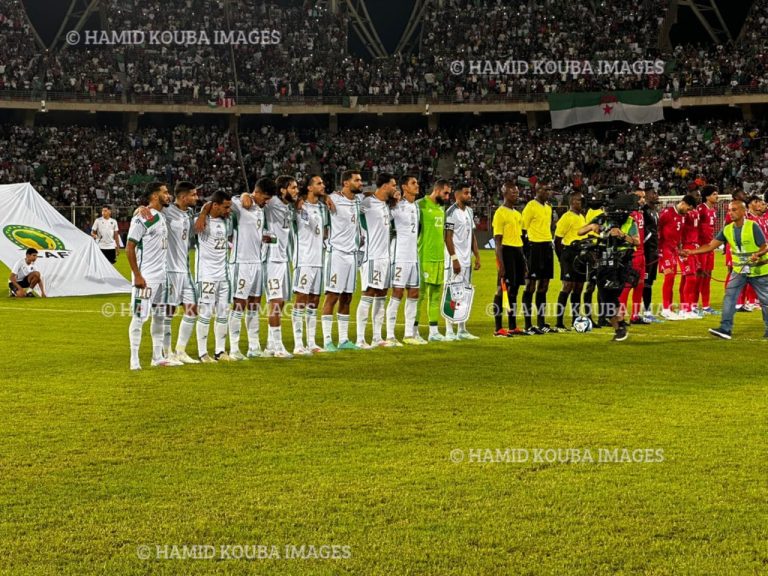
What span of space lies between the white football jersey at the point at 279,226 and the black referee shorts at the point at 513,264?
138 inches

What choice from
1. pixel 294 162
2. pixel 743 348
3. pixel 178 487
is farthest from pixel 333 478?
pixel 294 162

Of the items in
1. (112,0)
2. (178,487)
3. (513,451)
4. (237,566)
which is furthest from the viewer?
(112,0)

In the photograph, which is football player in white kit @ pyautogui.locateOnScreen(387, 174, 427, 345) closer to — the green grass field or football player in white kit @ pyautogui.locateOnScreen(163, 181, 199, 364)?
the green grass field

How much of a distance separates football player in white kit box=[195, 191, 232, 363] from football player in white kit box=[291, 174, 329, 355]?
1064 mm

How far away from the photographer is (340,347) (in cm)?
1339

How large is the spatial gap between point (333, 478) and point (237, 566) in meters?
1.66

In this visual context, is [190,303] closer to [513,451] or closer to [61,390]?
[61,390]

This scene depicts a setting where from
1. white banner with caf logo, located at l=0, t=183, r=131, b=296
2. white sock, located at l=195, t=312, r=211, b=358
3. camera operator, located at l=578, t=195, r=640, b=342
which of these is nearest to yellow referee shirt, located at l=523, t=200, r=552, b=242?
camera operator, located at l=578, t=195, r=640, b=342

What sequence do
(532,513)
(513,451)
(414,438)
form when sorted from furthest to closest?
(414,438) → (513,451) → (532,513)

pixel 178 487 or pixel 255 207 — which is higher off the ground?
pixel 255 207

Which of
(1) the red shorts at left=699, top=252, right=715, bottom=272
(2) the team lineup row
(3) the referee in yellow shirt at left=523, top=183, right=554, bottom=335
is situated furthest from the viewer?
(1) the red shorts at left=699, top=252, right=715, bottom=272

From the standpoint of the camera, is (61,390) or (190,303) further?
(190,303)

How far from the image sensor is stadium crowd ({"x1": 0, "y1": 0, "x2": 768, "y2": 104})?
5256 centimetres

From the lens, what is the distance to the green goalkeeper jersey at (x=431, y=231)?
1414cm
